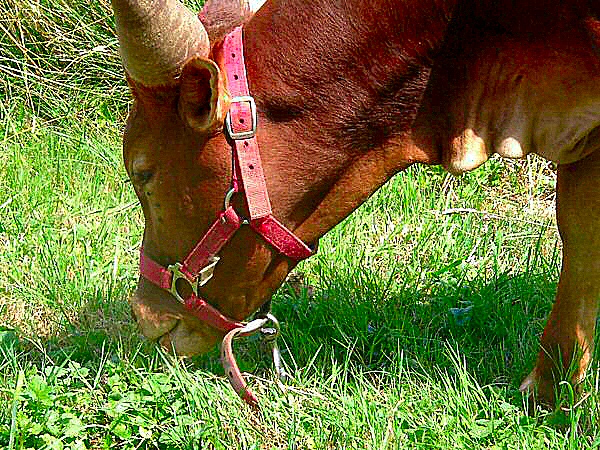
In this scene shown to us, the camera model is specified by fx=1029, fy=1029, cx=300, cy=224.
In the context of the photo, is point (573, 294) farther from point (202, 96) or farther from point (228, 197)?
point (202, 96)

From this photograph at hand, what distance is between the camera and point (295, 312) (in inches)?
155

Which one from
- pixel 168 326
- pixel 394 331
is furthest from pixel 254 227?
pixel 394 331

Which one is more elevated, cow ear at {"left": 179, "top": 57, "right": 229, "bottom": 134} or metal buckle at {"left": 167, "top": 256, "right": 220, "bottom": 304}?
cow ear at {"left": 179, "top": 57, "right": 229, "bottom": 134}

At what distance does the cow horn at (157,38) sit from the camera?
2488 millimetres

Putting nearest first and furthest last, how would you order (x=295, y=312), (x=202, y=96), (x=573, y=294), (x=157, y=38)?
1. (x=157, y=38)
2. (x=202, y=96)
3. (x=573, y=294)
4. (x=295, y=312)

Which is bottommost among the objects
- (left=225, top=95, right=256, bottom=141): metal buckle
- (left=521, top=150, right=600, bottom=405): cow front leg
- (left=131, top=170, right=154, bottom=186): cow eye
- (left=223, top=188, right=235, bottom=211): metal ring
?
(left=131, top=170, right=154, bottom=186): cow eye

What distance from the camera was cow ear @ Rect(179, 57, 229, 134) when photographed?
2.60 metres

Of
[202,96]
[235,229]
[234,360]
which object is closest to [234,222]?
[235,229]

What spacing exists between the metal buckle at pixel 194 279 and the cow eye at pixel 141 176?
0.89 feet

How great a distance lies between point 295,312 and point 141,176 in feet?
3.91

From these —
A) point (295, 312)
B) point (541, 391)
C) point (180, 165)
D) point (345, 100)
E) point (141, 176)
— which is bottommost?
point (295, 312)

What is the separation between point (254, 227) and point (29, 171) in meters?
2.72

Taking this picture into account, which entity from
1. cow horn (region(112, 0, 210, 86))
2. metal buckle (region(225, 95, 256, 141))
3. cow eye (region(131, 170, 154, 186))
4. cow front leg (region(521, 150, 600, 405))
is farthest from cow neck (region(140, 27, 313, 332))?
cow front leg (region(521, 150, 600, 405))

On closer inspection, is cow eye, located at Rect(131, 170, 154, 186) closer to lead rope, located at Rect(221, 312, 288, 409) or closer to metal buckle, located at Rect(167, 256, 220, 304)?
metal buckle, located at Rect(167, 256, 220, 304)
